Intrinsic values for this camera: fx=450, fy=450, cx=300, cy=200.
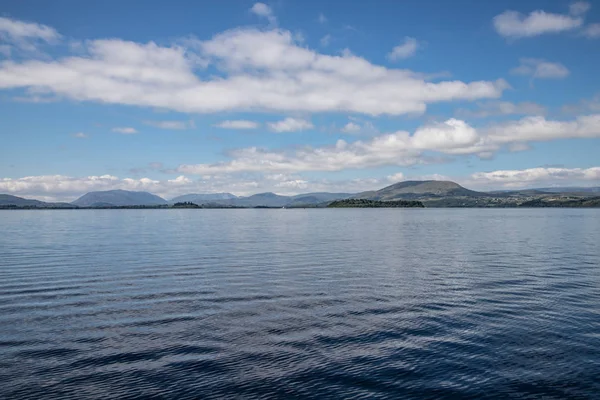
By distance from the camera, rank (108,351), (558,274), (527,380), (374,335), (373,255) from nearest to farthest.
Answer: (527,380) < (108,351) < (374,335) < (558,274) < (373,255)

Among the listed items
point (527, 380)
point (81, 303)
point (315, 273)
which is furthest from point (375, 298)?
point (81, 303)

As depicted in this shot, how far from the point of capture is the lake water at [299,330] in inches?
653

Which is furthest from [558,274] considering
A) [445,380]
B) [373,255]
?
[445,380]

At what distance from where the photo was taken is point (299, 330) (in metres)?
23.1

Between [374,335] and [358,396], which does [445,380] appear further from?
[374,335]

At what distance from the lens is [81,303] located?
29.2 m

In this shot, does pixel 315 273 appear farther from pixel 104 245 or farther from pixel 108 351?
pixel 104 245

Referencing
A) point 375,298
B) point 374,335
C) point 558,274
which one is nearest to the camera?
point 374,335

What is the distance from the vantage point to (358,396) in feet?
51.3

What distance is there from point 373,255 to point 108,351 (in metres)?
39.2

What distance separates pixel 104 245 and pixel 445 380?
6147cm

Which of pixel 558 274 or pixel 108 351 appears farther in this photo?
pixel 558 274

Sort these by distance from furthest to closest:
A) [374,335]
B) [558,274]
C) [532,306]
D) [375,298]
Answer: [558,274] < [375,298] < [532,306] < [374,335]

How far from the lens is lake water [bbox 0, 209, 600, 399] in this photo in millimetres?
16578
